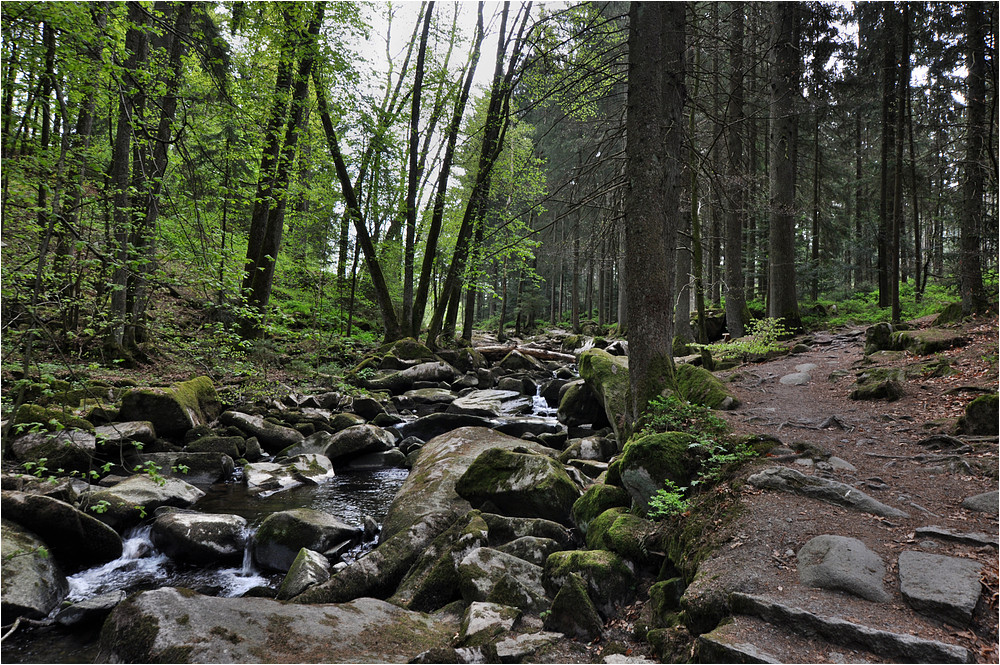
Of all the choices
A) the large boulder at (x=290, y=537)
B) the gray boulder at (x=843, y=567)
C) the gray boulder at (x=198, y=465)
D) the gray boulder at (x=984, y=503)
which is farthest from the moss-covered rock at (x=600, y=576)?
the gray boulder at (x=198, y=465)

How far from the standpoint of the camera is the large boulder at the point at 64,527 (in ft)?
16.3

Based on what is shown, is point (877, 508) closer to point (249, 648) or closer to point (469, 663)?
point (469, 663)

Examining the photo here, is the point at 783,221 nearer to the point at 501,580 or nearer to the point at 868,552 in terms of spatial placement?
the point at 868,552

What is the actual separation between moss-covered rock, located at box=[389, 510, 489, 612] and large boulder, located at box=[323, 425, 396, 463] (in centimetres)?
448

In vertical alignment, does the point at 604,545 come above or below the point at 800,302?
below

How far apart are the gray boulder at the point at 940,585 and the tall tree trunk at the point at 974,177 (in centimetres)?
969

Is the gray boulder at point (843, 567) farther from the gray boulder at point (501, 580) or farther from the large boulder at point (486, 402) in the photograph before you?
the large boulder at point (486, 402)

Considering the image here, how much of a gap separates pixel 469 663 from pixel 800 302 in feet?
68.4

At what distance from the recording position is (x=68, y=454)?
655cm

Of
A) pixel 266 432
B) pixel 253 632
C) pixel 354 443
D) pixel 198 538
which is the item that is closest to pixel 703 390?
pixel 354 443

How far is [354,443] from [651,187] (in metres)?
6.80

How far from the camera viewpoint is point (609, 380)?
9109 mm

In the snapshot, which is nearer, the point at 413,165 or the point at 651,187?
the point at 651,187

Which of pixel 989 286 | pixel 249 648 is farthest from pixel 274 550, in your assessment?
pixel 989 286
